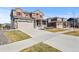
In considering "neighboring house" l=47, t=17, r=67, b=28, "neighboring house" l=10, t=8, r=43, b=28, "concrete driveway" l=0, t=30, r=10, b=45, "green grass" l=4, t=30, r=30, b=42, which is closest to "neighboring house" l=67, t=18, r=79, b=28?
"neighboring house" l=47, t=17, r=67, b=28

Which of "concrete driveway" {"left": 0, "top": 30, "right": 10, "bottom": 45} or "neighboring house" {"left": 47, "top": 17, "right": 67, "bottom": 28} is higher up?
"neighboring house" {"left": 47, "top": 17, "right": 67, "bottom": 28}

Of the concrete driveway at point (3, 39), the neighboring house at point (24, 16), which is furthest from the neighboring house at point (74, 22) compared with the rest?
the concrete driveway at point (3, 39)

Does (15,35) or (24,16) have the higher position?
(24,16)

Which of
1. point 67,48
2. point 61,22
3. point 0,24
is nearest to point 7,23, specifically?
point 0,24

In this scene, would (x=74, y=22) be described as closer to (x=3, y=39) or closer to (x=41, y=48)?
(x=41, y=48)

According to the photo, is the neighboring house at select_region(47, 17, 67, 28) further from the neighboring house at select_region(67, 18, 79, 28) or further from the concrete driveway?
the concrete driveway

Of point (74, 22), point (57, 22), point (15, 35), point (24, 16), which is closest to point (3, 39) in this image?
point (15, 35)
